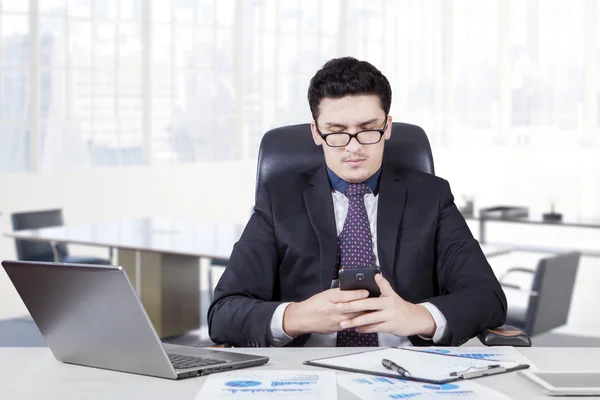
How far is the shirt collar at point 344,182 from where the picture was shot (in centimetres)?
279

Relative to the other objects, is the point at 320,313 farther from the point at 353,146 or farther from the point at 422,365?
the point at 353,146

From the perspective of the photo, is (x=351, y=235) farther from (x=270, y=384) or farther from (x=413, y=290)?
(x=270, y=384)

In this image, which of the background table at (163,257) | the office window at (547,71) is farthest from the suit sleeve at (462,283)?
the office window at (547,71)

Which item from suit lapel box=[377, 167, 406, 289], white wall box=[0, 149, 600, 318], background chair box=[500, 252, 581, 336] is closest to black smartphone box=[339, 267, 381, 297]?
suit lapel box=[377, 167, 406, 289]

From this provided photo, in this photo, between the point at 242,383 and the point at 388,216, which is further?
the point at 388,216

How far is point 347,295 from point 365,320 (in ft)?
0.29

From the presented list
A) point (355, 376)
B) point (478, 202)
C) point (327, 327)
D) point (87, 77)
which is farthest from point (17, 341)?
point (478, 202)

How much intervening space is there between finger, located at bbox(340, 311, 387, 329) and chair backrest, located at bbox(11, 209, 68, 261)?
4.18m

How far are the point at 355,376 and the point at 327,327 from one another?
412 mm

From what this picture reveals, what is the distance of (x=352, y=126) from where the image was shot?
103 inches

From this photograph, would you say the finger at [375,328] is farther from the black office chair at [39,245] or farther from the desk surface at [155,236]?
the black office chair at [39,245]

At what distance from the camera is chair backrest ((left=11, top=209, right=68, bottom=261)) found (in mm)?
6117

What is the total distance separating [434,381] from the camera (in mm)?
1845

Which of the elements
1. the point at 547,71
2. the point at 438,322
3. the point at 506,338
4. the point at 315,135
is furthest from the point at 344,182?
the point at 547,71
